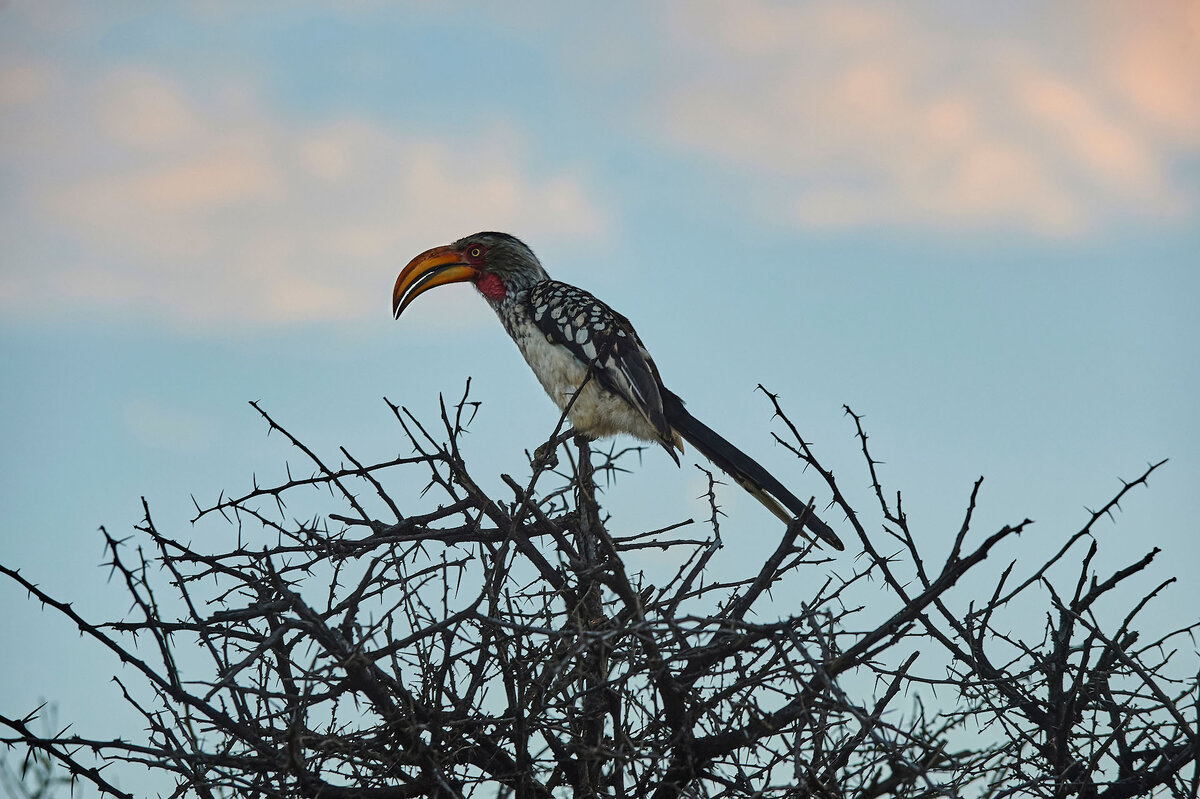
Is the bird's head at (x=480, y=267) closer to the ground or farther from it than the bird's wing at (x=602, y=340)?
farther from it

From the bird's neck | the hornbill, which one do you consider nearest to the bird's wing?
Result: the hornbill

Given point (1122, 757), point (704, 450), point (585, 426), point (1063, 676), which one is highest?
point (585, 426)

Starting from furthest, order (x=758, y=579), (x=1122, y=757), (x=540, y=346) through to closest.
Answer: (x=540, y=346)
(x=758, y=579)
(x=1122, y=757)

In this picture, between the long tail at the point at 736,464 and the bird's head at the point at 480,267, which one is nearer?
the long tail at the point at 736,464

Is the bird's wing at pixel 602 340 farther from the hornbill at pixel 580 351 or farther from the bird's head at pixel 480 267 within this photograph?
the bird's head at pixel 480 267

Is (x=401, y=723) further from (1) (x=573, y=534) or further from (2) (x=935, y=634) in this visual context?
(2) (x=935, y=634)

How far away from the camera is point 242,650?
3.13m

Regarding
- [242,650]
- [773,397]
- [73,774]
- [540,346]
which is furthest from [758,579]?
[540,346]

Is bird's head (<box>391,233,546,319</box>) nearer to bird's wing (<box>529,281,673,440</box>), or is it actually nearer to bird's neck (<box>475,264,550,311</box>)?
Answer: bird's neck (<box>475,264,550,311</box>)

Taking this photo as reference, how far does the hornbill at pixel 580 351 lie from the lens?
172 inches

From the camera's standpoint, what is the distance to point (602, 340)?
4.55 metres

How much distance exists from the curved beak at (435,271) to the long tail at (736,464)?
142cm

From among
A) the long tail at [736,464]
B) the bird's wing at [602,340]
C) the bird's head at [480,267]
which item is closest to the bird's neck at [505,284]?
the bird's head at [480,267]

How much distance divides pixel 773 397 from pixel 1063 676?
1021 mm
